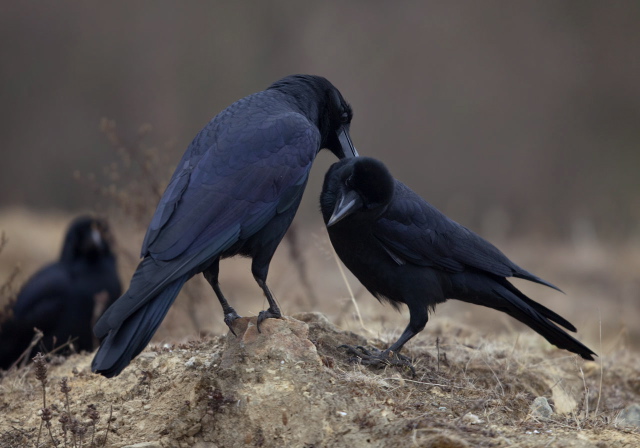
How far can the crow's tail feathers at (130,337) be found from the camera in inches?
132

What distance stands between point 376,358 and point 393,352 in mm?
187

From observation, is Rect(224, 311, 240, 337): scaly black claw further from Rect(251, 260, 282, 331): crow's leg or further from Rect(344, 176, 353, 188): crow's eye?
Rect(344, 176, 353, 188): crow's eye

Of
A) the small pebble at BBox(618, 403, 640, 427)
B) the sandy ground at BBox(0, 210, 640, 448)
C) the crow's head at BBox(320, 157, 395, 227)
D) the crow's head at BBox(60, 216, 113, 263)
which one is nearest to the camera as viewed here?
the sandy ground at BBox(0, 210, 640, 448)

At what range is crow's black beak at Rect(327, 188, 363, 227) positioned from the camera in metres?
4.17

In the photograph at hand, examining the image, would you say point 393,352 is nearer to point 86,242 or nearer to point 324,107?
point 324,107

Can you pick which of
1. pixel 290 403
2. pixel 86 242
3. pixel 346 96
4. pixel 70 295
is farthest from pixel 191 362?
pixel 346 96

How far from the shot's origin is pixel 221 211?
4.00 meters

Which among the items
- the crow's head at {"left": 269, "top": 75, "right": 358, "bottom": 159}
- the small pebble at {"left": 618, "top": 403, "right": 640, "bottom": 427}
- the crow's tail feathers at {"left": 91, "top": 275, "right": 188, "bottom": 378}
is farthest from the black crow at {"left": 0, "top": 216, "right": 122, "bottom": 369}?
the small pebble at {"left": 618, "top": 403, "right": 640, "bottom": 427}

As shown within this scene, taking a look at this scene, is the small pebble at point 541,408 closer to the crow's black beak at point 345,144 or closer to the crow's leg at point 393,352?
the crow's leg at point 393,352

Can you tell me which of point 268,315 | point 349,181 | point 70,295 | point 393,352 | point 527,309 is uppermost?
point 349,181

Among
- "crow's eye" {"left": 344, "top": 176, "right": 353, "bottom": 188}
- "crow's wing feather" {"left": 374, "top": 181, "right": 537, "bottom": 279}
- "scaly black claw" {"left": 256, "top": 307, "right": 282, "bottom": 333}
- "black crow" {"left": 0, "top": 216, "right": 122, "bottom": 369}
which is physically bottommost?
"black crow" {"left": 0, "top": 216, "right": 122, "bottom": 369}

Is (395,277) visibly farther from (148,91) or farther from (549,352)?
(148,91)

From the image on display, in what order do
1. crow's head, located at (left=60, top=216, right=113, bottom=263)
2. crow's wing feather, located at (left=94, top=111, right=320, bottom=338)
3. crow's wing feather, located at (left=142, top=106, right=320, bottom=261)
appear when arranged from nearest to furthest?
crow's wing feather, located at (left=94, top=111, right=320, bottom=338) → crow's wing feather, located at (left=142, top=106, right=320, bottom=261) → crow's head, located at (left=60, top=216, right=113, bottom=263)

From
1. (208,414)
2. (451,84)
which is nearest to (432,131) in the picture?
(451,84)
